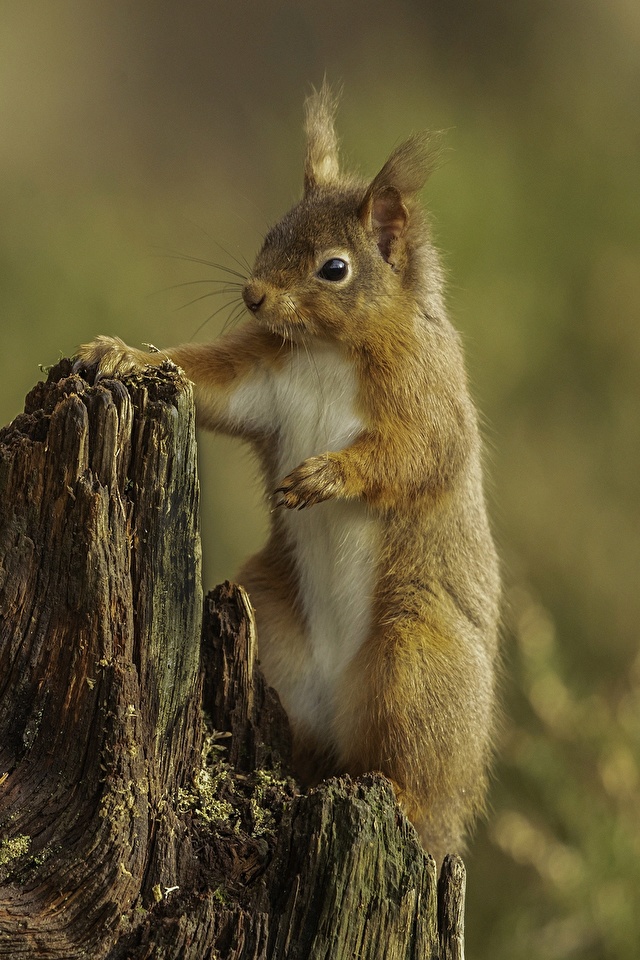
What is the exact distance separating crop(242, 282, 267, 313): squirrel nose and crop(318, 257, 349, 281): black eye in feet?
0.61

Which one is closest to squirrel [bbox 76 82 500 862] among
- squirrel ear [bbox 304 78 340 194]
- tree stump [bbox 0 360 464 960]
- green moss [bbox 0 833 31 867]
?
squirrel ear [bbox 304 78 340 194]

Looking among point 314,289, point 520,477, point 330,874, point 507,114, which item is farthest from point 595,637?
point 330,874

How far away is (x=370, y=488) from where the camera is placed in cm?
292

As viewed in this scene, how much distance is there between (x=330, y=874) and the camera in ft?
7.03

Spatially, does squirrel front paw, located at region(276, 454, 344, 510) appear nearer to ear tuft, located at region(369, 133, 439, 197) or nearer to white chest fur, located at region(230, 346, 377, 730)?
white chest fur, located at region(230, 346, 377, 730)

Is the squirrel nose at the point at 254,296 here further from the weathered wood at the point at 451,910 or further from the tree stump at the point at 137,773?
the weathered wood at the point at 451,910

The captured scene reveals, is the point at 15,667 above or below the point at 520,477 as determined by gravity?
below

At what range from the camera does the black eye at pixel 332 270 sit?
2943 millimetres

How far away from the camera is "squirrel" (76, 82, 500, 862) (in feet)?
9.46

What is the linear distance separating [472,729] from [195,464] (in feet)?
3.85

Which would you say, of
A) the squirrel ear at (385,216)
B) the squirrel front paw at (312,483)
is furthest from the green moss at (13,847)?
the squirrel ear at (385,216)

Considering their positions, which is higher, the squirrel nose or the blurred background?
the blurred background

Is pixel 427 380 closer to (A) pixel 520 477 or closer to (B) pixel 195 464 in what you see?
(B) pixel 195 464

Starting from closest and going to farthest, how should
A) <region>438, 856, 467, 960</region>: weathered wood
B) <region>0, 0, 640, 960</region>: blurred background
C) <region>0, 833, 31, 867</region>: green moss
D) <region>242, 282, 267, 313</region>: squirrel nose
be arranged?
<region>0, 833, 31, 867</region>: green moss → <region>438, 856, 467, 960</region>: weathered wood → <region>242, 282, 267, 313</region>: squirrel nose → <region>0, 0, 640, 960</region>: blurred background
